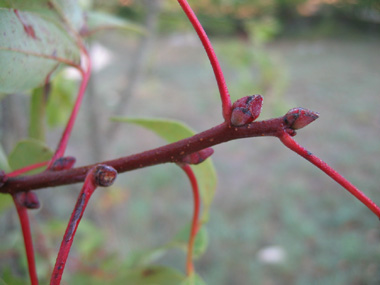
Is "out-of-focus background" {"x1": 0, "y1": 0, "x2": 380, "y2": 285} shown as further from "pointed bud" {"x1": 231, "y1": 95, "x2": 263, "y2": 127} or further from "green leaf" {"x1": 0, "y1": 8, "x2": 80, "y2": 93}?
"pointed bud" {"x1": 231, "y1": 95, "x2": 263, "y2": 127}

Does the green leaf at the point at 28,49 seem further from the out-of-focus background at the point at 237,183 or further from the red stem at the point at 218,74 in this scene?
the out-of-focus background at the point at 237,183

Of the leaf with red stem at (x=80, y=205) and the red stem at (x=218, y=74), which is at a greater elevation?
the red stem at (x=218, y=74)

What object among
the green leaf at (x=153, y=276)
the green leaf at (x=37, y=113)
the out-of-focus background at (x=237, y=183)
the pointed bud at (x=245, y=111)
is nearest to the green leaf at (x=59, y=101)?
the out-of-focus background at (x=237, y=183)

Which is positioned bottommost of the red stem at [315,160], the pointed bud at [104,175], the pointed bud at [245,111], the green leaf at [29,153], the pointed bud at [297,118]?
the red stem at [315,160]

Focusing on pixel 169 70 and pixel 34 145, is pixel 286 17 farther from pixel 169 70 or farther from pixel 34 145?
pixel 34 145

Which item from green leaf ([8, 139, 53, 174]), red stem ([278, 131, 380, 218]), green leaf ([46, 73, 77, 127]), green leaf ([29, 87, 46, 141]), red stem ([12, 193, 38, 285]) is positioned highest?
green leaf ([46, 73, 77, 127])

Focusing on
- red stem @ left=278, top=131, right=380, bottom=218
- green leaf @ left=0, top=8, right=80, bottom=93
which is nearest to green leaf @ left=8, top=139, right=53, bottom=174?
green leaf @ left=0, top=8, right=80, bottom=93
